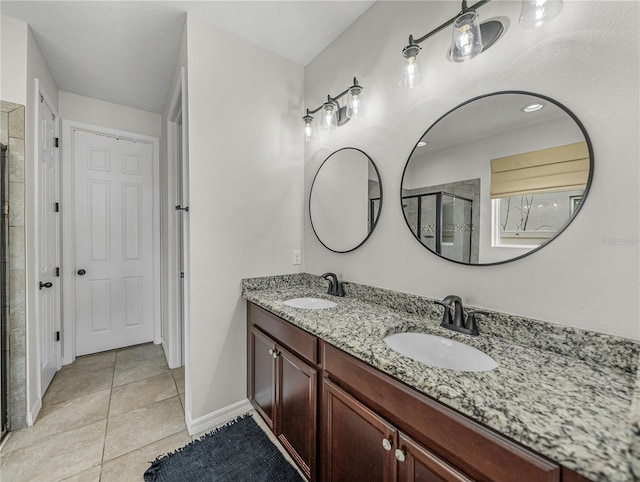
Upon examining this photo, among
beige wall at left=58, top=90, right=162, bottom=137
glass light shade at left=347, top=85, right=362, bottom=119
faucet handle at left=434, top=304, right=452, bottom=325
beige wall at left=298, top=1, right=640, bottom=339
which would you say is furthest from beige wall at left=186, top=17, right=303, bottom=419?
beige wall at left=58, top=90, right=162, bottom=137

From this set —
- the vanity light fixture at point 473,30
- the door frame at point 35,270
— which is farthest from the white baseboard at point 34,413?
the vanity light fixture at point 473,30

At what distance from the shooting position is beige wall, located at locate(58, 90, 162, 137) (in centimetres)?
268

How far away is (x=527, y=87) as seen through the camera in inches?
41.9

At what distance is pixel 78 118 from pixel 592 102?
3.91 metres

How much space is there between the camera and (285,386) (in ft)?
4.90

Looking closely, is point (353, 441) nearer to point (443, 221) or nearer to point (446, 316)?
point (446, 316)

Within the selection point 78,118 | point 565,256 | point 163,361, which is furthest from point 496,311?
point 78,118

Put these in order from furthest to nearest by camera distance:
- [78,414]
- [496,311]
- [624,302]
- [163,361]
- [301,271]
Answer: [163,361] → [301,271] → [78,414] → [496,311] → [624,302]

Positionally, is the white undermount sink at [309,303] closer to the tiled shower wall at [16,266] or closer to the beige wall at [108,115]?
the tiled shower wall at [16,266]

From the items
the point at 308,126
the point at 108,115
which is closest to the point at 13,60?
the point at 108,115

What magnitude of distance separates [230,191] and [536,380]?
183cm

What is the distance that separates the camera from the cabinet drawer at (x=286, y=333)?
1.29 m

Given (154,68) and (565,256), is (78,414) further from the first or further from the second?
(565,256)

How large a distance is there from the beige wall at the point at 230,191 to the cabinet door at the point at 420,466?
4.52ft
